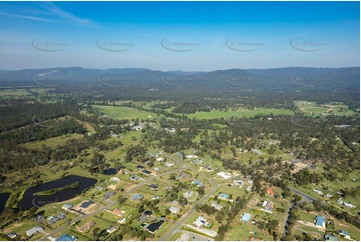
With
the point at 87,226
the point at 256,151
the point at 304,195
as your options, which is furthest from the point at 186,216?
the point at 256,151

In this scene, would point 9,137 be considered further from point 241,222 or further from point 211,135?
point 241,222

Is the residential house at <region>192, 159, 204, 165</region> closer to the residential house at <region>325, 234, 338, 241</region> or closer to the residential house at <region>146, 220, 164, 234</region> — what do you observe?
the residential house at <region>146, 220, 164, 234</region>

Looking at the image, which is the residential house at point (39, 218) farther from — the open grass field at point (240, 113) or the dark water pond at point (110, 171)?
the open grass field at point (240, 113)

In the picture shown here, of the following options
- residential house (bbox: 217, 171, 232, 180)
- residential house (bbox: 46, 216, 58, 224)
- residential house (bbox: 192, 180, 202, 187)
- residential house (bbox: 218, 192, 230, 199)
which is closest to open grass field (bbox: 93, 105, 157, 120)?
residential house (bbox: 217, 171, 232, 180)

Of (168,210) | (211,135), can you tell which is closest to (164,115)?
(211,135)

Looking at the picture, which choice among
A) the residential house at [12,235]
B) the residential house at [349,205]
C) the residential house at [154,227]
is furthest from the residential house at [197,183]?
the residential house at [12,235]
